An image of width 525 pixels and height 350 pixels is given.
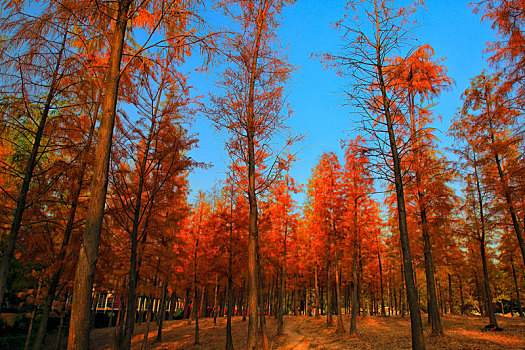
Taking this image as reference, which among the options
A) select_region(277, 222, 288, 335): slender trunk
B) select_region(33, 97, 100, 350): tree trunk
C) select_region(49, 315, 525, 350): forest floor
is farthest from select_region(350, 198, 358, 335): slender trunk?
select_region(33, 97, 100, 350): tree trunk

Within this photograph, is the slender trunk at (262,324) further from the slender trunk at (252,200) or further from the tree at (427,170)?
the tree at (427,170)

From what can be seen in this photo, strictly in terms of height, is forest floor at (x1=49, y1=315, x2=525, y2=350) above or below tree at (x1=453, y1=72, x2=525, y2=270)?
below

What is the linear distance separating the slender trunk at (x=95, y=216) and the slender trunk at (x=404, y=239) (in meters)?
6.96

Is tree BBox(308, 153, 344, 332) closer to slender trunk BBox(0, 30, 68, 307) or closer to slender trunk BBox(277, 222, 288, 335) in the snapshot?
slender trunk BBox(277, 222, 288, 335)

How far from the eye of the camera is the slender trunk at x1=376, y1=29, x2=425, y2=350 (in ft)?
24.8

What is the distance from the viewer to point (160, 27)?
5988 millimetres

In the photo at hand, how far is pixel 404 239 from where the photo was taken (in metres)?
8.34

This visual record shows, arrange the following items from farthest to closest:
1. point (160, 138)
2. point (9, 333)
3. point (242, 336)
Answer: point (242, 336) < point (9, 333) < point (160, 138)

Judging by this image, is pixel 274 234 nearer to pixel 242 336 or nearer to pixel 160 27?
pixel 242 336

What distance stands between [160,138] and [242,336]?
1534cm

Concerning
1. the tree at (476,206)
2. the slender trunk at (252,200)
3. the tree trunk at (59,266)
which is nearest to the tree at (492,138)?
the tree at (476,206)

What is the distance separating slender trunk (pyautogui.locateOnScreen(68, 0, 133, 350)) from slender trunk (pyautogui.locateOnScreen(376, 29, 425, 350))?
6959mm

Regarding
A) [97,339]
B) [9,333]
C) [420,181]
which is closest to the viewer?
[420,181]

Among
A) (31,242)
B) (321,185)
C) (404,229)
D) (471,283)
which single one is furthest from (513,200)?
(471,283)
